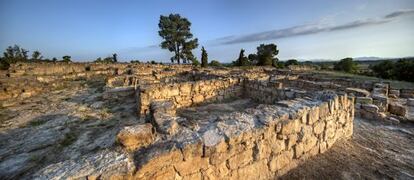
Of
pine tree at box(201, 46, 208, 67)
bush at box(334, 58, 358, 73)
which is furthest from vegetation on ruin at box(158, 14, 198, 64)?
bush at box(334, 58, 358, 73)

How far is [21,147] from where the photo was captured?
4.66 metres

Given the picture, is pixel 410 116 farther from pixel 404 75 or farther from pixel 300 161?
pixel 404 75

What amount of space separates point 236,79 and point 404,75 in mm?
21950

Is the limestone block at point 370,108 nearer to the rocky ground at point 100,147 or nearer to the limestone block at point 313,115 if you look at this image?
the rocky ground at point 100,147

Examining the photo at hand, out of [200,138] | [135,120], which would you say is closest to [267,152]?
[200,138]

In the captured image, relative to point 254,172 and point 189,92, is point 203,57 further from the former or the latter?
point 254,172

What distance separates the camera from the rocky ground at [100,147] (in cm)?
248

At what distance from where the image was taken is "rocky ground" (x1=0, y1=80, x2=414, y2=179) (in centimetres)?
248

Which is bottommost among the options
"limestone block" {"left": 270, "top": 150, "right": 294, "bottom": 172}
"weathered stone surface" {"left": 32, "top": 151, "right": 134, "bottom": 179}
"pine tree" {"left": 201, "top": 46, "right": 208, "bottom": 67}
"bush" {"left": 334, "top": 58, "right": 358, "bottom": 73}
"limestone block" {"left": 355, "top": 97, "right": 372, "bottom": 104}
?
"limestone block" {"left": 270, "top": 150, "right": 294, "bottom": 172}

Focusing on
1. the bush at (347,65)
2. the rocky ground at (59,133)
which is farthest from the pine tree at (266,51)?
the rocky ground at (59,133)

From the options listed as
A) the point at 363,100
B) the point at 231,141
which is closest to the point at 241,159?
the point at 231,141

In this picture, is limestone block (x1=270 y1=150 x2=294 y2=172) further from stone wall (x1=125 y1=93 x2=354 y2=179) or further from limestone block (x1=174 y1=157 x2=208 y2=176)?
limestone block (x1=174 y1=157 x2=208 y2=176)

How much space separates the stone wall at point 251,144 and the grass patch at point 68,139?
11.4 feet

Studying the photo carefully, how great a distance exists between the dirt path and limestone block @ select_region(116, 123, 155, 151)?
8.18ft
